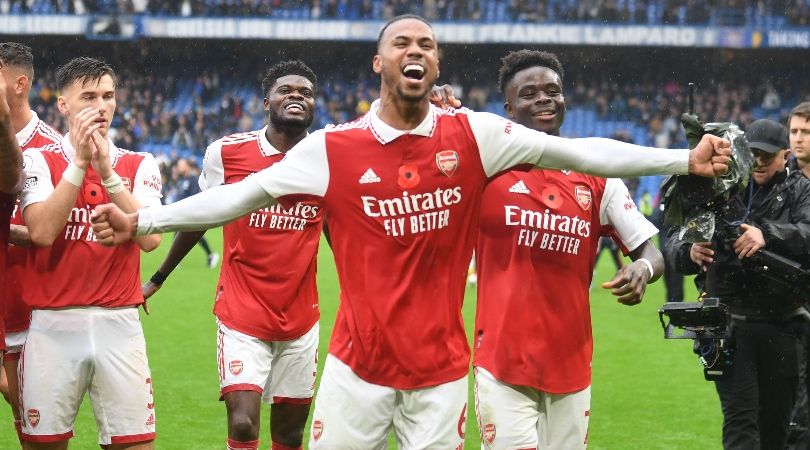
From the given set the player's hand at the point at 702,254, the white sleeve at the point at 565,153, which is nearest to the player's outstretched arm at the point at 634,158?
the white sleeve at the point at 565,153

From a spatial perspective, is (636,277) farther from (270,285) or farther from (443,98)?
(270,285)

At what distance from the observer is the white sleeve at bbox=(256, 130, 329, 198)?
4.45 metres

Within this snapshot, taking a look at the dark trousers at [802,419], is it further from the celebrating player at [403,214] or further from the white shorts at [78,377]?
→ the white shorts at [78,377]

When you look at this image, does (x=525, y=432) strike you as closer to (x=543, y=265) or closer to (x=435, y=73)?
(x=543, y=265)

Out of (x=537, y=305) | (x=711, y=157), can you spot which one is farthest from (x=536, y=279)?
(x=711, y=157)

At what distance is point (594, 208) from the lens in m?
5.41

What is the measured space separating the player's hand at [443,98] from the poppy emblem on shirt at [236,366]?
2079 mm

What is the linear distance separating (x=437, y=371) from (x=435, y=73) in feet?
3.87

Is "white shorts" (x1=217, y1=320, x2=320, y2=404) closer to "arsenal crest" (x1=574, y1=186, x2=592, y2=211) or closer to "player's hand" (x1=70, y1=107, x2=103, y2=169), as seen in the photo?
"player's hand" (x1=70, y1=107, x2=103, y2=169)

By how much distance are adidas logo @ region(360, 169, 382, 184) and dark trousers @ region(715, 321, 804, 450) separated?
297cm

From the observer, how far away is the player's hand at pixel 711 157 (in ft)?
14.2

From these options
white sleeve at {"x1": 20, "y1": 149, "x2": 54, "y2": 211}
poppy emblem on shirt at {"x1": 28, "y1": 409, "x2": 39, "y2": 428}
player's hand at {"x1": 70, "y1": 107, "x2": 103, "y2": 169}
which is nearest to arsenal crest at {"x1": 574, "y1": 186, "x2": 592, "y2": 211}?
player's hand at {"x1": 70, "y1": 107, "x2": 103, "y2": 169}

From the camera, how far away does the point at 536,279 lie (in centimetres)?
526

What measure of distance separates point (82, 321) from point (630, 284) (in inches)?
109
